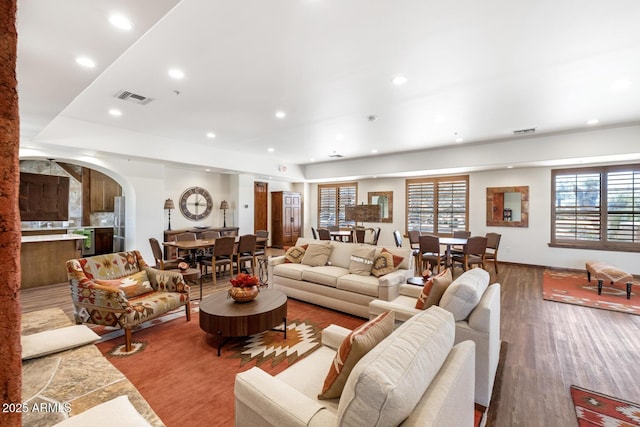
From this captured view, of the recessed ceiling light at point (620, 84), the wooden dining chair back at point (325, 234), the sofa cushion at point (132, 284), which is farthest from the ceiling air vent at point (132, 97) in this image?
the recessed ceiling light at point (620, 84)

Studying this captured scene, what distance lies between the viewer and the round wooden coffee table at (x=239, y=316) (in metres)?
2.69

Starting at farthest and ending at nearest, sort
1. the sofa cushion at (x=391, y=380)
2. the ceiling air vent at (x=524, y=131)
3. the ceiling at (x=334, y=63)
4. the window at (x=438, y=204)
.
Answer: the window at (x=438, y=204)
the ceiling air vent at (x=524, y=131)
the ceiling at (x=334, y=63)
the sofa cushion at (x=391, y=380)

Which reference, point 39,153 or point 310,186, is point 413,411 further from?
point 310,186

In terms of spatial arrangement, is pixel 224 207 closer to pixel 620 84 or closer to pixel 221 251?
pixel 221 251

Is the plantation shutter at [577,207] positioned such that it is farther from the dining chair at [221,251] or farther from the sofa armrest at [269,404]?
the sofa armrest at [269,404]

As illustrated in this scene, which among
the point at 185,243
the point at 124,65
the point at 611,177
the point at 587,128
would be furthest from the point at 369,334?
the point at 611,177

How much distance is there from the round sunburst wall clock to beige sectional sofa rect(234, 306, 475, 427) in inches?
289

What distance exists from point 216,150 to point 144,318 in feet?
16.2

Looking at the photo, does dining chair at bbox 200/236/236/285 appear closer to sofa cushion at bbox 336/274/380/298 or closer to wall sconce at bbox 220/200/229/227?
sofa cushion at bbox 336/274/380/298

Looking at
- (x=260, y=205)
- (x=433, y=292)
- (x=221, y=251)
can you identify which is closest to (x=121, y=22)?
(x=433, y=292)

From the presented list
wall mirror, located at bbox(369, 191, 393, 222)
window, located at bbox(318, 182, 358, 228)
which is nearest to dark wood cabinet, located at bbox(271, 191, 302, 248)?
window, located at bbox(318, 182, 358, 228)

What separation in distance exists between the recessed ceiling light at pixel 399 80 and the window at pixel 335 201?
20.4 ft

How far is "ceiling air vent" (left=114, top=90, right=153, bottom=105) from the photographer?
378 cm

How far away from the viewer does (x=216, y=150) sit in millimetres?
7043
